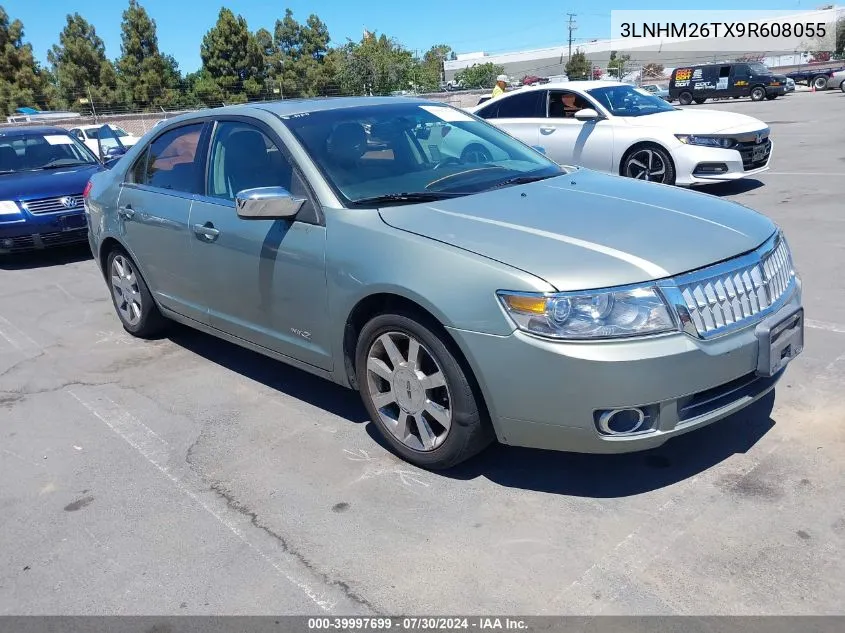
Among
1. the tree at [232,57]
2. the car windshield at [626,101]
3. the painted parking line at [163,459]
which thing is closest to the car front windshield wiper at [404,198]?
the painted parking line at [163,459]

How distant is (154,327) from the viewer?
5.70 m

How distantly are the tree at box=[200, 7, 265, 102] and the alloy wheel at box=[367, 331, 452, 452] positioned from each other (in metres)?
53.1

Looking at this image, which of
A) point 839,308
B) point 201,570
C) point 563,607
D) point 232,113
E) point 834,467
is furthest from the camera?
point 839,308

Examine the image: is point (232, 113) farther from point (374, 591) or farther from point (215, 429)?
point (374, 591)

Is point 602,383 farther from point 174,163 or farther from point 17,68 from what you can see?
point 17,68

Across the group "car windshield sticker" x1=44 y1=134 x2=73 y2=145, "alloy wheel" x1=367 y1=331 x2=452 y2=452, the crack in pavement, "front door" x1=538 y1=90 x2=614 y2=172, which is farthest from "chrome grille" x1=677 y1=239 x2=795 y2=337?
"car windshield sticker" x1=44 y1=134 x2=73 y2=145

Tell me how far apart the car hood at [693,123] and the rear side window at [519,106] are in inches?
52.7

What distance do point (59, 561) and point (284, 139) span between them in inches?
90.6

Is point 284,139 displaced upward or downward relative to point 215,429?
upward

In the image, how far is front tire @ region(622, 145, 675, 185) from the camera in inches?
370

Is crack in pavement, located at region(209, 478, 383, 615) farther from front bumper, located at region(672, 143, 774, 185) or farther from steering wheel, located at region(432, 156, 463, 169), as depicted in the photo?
front bumper, located at region(672, 143, 774, 185)

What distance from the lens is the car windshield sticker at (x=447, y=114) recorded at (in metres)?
4.73

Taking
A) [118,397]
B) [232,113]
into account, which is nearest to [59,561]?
[118,397]

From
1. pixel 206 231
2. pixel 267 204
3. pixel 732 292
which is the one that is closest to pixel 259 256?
pixel 267 204
